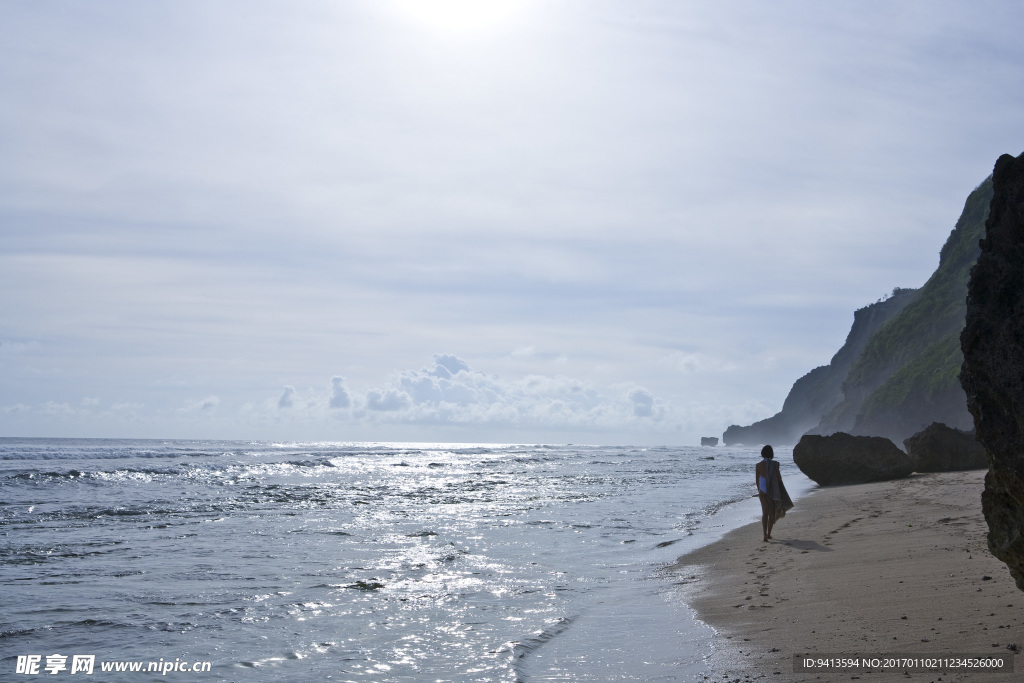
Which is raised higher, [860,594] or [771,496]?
[771,496]

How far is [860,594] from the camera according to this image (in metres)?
7.37

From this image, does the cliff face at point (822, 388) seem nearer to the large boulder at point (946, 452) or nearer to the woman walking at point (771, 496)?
the large boulder at point (946, 452)

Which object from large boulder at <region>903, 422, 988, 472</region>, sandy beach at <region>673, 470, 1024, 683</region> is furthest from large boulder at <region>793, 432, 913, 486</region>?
sandy beach at <region>673, 470, 1024, 683</region>

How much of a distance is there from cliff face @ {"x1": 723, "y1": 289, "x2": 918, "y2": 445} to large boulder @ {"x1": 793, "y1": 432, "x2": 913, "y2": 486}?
260ft

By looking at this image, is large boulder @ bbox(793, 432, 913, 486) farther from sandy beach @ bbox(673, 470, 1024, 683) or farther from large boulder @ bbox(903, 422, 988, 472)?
sandy beach @ bbox(673, 470, 1024, 683)

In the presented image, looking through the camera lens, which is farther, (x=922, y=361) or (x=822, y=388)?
(x=822, y=388)

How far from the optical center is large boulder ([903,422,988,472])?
2425 cm

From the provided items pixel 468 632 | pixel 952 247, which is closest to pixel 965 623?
pixel 468 632

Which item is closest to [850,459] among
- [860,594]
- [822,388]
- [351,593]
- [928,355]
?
[860,594]

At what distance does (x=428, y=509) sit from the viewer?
67.9 feet

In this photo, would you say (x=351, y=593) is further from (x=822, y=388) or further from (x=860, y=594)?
(x=822, y=388)

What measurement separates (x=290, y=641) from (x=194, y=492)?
21.4m

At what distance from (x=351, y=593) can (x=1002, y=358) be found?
25.0 feet

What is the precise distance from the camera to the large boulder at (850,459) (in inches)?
941
